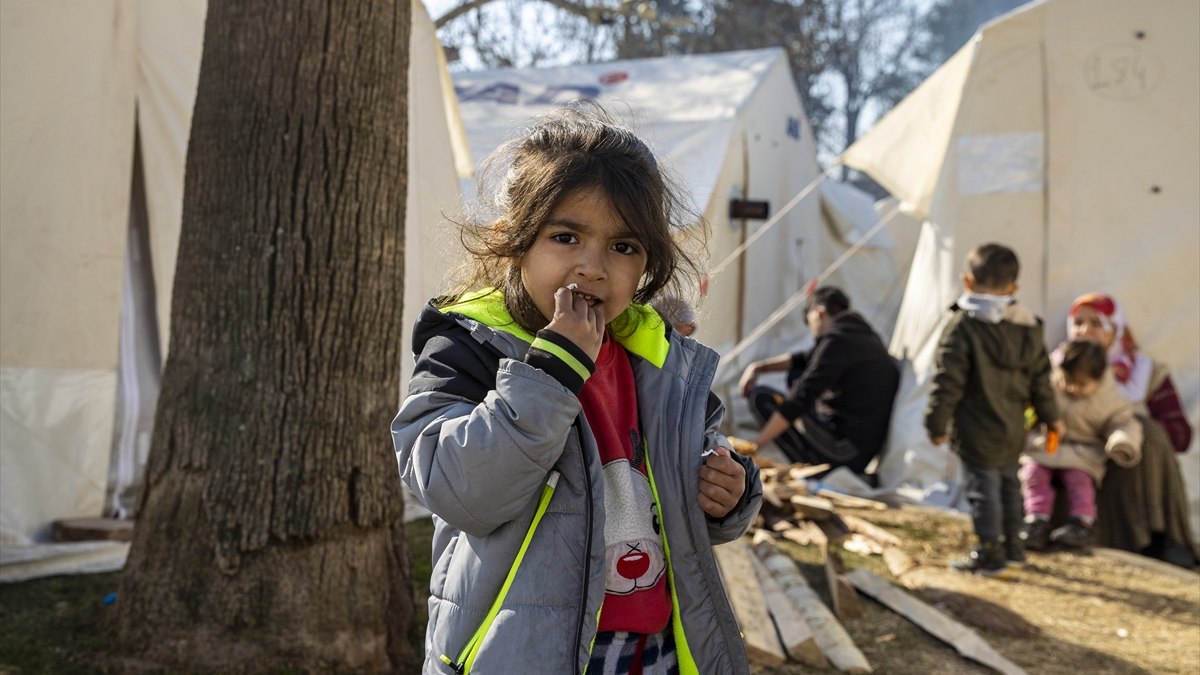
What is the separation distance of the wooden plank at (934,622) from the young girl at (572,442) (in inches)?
97.3

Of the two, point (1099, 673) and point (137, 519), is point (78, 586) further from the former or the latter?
point (1099, 673)

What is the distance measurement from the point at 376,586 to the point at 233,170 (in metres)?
1.30

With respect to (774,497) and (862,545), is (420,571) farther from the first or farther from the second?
(862,545)

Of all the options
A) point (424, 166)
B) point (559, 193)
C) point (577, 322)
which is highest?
point (424, 166)

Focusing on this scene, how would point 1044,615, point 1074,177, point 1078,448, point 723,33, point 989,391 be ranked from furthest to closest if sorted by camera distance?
point 723,33, point 1074,177, point 1078,448, point 989,391, point 1044,615

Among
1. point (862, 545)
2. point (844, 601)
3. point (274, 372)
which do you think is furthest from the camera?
point (862, 545)

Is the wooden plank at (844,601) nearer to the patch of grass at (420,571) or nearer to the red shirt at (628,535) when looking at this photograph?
the patch of grass at (420,571)

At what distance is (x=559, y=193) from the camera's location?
1756 millimetres

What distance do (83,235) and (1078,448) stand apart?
5045 mm

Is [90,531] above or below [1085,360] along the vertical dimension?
below

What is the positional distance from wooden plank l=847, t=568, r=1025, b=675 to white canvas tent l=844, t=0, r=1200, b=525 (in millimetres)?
2246

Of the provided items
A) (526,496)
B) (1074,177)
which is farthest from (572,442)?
(1074,177)

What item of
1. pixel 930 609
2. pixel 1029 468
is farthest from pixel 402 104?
pixel 1029 468

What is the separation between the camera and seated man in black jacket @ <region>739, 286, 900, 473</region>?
23.8ft
